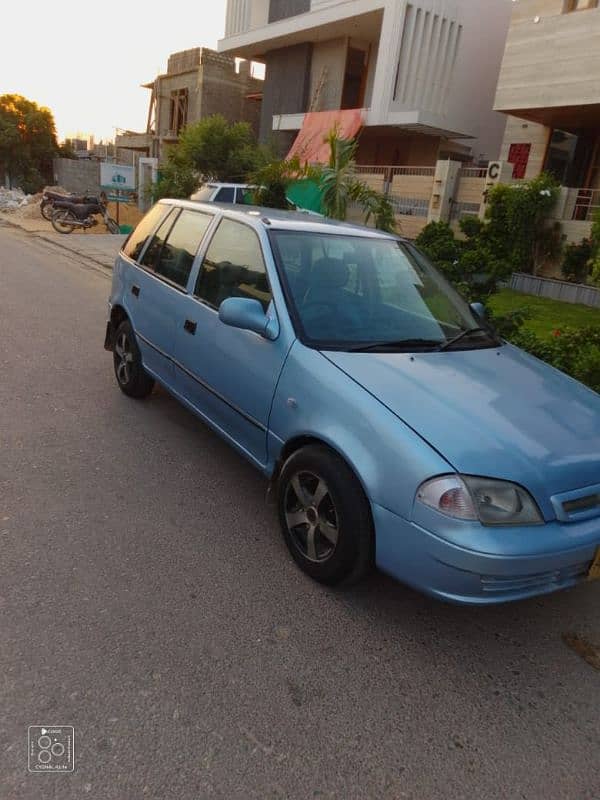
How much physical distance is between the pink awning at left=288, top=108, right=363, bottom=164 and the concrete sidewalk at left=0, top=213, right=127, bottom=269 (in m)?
7.81

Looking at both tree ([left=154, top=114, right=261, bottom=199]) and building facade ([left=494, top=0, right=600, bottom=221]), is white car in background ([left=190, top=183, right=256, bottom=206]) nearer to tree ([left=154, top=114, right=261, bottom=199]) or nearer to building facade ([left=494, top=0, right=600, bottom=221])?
building facade ([left=494, top=0, right=600, bottom=221])

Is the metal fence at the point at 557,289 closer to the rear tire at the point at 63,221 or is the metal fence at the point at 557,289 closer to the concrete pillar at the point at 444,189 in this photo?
the concrete pillar at the point at 444,189

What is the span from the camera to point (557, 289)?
12180mm

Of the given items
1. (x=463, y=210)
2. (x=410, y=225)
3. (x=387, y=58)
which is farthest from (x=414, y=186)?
(x=387, y=58)

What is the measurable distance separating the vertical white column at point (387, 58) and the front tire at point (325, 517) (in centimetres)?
2069

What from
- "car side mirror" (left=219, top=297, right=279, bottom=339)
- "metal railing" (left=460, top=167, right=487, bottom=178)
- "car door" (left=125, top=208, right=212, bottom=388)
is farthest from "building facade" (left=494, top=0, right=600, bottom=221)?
"car side mirror" (left=219, top=297, right=279, bottom=339)

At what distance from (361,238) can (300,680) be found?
266 cm

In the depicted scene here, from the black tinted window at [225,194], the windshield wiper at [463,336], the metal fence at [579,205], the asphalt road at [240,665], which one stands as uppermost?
the metal fence at [579,205]

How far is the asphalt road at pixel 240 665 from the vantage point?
1973mm

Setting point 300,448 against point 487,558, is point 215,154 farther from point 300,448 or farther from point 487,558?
point 487,558

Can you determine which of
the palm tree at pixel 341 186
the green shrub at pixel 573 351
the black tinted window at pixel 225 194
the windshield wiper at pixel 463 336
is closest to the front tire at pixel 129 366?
the windshield wiper at pixel 463 336

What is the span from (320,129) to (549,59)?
10036 mm

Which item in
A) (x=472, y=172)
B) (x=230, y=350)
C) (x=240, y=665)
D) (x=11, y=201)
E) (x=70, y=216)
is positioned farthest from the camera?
(x=11, y=201)

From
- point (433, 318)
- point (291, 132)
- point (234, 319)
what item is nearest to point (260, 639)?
point (234, 319)
